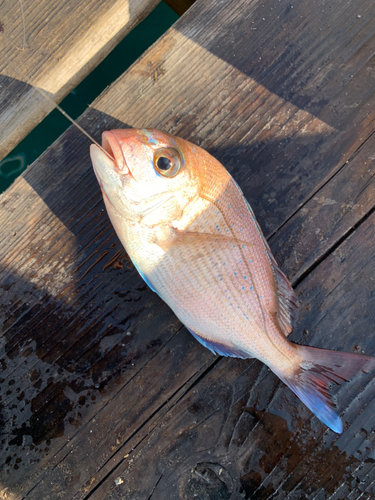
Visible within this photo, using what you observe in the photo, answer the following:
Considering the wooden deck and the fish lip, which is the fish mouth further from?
the wooden deck

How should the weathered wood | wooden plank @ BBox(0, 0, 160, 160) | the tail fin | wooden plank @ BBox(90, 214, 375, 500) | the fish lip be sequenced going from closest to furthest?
the fish lip
the tail fin
wooden plank @ BBox(90, 214, 375, 500)
wooden plank @ BBox(0, 0, 160, 160)
the weathered wood

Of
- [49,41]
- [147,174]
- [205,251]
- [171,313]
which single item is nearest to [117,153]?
[147,174]

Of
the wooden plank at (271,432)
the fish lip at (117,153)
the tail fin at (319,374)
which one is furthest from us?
the wooden plank at (271,432)

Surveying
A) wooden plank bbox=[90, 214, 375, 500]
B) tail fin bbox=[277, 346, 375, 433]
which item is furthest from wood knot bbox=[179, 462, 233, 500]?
Result: tail fin bbox=[277, 346, 375, 433]

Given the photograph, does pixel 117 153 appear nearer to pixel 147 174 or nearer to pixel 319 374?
pixel 147 174

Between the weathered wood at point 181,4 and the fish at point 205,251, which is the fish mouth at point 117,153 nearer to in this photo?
the fish at point 205,251

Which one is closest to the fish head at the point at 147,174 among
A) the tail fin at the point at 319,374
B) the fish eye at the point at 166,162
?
the fish eye at the point at 166,162

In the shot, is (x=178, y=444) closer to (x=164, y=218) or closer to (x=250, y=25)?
(x=164, y=218)
